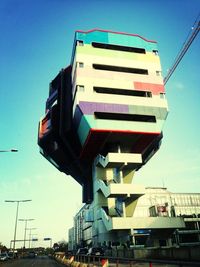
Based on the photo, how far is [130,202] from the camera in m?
59.4

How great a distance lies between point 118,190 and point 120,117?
1566 centimetres

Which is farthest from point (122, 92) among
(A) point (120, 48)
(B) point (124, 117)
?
(A) point (120, 48)

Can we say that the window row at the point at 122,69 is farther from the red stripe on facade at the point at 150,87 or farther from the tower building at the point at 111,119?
the red stripe on facade at the point at 150,87

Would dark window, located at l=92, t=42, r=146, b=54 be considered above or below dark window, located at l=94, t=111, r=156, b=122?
above

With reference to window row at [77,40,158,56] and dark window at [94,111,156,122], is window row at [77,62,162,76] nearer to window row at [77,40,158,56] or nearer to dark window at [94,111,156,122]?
window row at [77,40,158,56]

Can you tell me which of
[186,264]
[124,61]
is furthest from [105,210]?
[186,264]

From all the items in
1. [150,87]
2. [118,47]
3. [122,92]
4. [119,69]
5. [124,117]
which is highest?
[118,47]

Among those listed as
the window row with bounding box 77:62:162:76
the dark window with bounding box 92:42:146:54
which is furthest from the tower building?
the window row with bounding box 77:62:162:76

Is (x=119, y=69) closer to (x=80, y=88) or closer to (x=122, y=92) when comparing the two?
(x=122, y=92)

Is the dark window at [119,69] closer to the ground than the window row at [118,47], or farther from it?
closer to the ground

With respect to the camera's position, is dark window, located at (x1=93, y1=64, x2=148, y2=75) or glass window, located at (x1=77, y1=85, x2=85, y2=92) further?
dark window, located at (x1=93, y1=64, x2=148, y2=75)

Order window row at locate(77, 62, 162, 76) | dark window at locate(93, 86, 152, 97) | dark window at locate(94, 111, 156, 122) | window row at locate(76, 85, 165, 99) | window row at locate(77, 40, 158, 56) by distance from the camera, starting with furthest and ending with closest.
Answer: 1. window row at locate(77, 40, 158, 56)
2. window row at locate(77, 62, 162, 76)
3. dark window at locate(93, 86, 152, 97)
4. window row at locate(76, 85, 165, 99)
5. dark window at locate(94, 111, 156, 122)

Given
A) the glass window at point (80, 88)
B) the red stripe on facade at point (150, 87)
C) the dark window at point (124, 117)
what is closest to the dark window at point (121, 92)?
the red stripe on facade at point (150, 87)

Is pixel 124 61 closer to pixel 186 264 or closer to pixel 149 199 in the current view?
pixel 149 199
